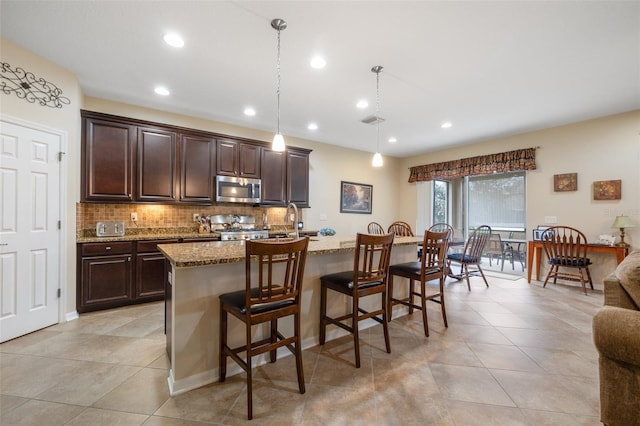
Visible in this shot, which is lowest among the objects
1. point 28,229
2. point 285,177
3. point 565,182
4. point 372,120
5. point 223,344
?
point 223,344

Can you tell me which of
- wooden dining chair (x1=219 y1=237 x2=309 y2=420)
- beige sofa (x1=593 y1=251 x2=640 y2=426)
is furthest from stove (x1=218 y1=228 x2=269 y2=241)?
beige sofa (x1=593 y1=251 x2=640 y2=426)

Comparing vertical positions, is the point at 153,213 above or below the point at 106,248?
above

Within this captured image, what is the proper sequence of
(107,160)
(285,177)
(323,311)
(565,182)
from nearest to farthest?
(323,311) < (107,160) < (565,182) < (285,177)

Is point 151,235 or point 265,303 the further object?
point 151,235

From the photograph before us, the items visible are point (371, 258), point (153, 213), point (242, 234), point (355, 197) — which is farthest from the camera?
point (355, 197)

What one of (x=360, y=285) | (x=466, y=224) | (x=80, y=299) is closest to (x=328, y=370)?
(x=360, y=285)

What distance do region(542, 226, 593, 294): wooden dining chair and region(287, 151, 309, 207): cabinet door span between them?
399cm

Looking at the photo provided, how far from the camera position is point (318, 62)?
2.72m

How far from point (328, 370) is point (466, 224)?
5221mm

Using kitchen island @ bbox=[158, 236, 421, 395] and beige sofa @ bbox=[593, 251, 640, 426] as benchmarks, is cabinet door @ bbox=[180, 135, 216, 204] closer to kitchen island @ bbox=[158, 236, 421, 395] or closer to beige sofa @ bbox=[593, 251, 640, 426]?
kitchen island @ bbox=[158, 236, 421, 395]

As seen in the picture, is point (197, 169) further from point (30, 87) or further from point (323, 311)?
point (323, 311)

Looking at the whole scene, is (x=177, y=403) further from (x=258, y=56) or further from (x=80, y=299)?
(x=258, y=56)

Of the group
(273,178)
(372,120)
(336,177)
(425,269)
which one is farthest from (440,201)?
(425,269)

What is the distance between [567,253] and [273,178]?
15.4 ft
